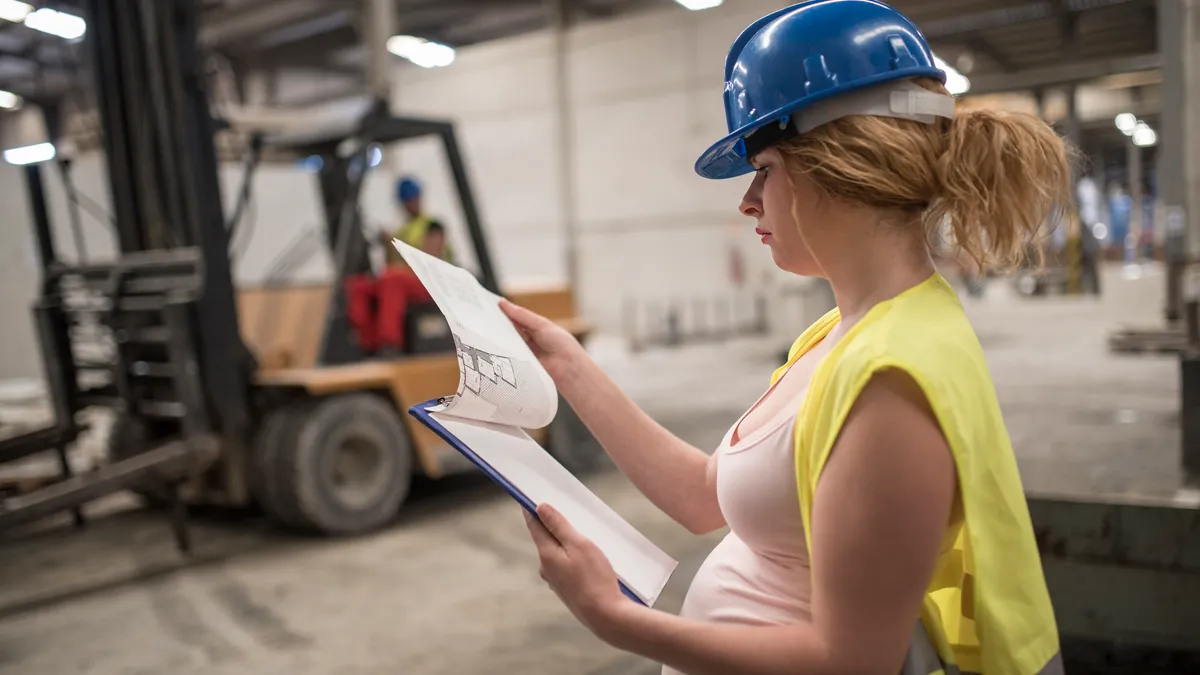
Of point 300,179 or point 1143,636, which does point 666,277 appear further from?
point 1143,636

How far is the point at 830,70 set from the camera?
978 millimetres

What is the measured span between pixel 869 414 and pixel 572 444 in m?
5.35

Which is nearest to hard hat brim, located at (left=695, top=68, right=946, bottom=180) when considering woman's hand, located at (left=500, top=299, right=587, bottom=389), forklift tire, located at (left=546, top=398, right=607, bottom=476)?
woman's hand, located at (left=500, top=299, right=587, bottom=389)

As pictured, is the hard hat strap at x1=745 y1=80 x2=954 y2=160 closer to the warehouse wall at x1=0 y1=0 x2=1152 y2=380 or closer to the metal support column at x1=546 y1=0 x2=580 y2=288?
the warehouse wall at x1=0 y1=0 x2=1152 y2=380

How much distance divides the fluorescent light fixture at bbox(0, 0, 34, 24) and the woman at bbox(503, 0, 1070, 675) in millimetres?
13576

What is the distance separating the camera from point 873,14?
102cm

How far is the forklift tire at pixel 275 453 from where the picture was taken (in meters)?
4.84

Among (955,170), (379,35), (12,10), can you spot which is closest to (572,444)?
(955,170)

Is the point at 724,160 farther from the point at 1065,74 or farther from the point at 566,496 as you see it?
the point at 1065,74

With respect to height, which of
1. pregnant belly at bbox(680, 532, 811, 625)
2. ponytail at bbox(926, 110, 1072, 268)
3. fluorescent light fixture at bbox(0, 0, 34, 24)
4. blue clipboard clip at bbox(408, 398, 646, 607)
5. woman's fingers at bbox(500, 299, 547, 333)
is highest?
fluorescent light fixture at bbox(0, 0, 34, 24)

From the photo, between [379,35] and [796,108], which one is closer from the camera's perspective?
[796,108]

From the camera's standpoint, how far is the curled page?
3.80 feet

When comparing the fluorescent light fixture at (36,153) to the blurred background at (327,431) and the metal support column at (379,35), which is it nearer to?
the blurred background at (327,431)

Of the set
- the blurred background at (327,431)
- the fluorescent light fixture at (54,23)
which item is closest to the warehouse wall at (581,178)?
the fluorescent light fixture at (54,23)
